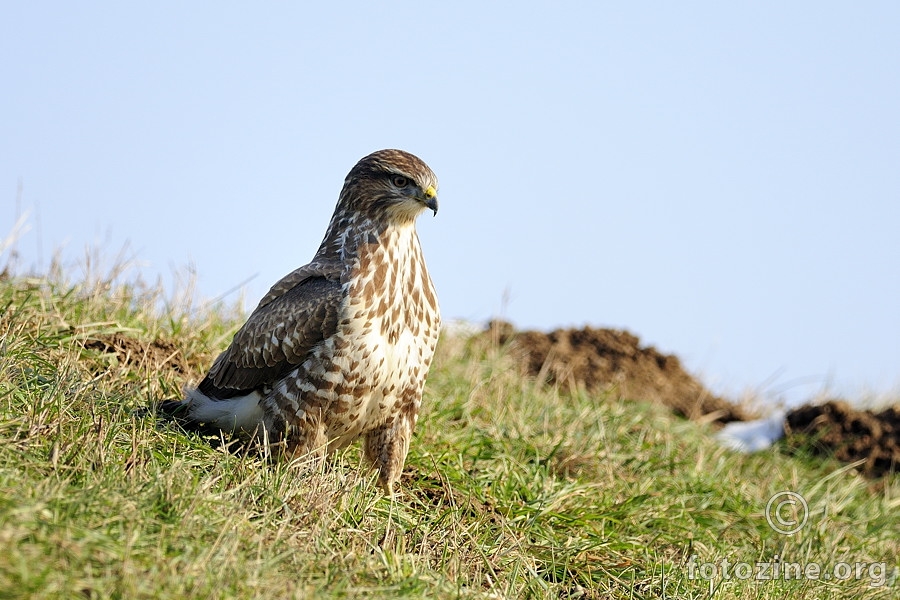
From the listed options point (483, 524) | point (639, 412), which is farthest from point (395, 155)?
point (639, 412)

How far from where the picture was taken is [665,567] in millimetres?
5484

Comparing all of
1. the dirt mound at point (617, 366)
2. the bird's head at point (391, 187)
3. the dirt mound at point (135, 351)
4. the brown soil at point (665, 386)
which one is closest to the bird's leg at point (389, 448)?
the bird's head at point (391, 187)

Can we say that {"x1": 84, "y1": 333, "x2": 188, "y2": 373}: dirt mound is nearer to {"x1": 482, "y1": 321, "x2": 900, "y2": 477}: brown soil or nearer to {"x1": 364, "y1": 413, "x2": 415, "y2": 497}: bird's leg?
{"x1": 364, "y1": 413, "x2": 415, "y2": 497}: bird's leg

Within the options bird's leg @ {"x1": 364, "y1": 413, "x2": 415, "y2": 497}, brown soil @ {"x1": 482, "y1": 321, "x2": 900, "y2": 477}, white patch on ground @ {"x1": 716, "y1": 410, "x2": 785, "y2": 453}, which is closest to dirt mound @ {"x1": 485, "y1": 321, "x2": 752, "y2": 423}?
brown soil @ {"x1": 482, "y1": 321, "x2": 900, "y2": 477}

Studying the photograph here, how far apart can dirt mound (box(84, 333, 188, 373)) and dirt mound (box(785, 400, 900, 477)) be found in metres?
5.63

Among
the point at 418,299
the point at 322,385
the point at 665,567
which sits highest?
the point at 418,299

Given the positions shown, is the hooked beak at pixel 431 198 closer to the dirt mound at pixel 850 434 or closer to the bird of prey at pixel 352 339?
the bird of prey at pixel 352 339

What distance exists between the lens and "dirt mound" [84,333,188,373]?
20.7ft

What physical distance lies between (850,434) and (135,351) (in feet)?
21.7

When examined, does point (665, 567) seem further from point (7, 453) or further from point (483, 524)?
point (7, 453)

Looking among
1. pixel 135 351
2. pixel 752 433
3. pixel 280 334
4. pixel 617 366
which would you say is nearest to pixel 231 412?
pixel 280 334

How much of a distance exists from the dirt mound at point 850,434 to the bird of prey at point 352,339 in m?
5.22

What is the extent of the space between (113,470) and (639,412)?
16.9 ft

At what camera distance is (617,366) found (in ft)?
33.7
